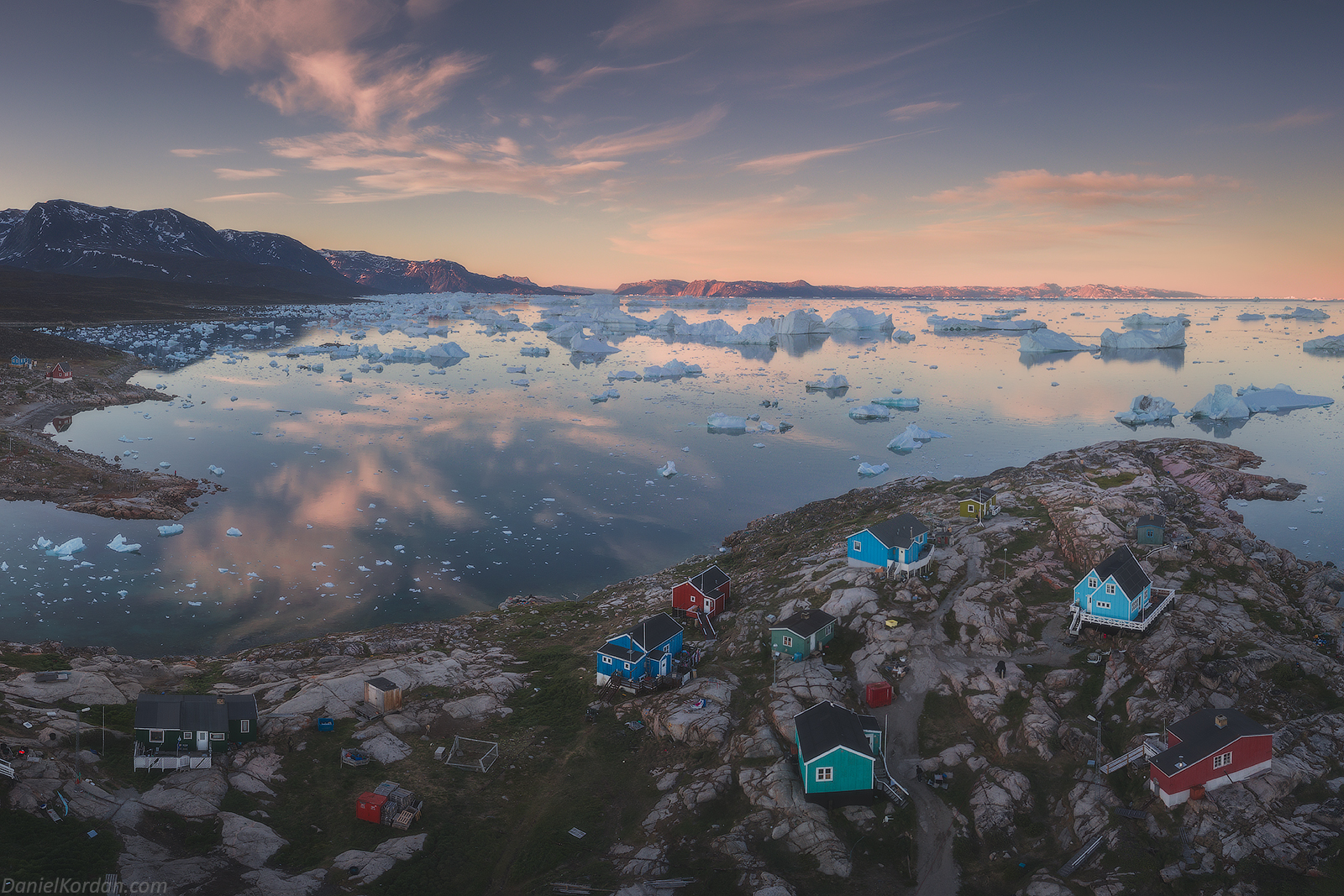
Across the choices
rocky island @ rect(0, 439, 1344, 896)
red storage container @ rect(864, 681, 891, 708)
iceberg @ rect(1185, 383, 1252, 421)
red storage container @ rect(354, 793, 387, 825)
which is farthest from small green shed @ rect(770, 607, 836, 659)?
iceberg @ rect(1185, 383, 1252, 421)

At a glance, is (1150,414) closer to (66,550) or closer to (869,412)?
(869,412)

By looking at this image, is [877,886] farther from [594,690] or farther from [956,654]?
[594,690]

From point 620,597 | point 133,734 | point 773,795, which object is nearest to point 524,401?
point 620,597

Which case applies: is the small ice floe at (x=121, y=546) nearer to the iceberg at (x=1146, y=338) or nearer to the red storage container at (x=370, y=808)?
the red storage container at (x=370, y=808)

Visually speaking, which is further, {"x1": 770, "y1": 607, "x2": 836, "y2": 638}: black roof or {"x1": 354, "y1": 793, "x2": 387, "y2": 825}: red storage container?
{"x1": 770, "y1": 607, "x2": 836, "y2": 638}: black roof

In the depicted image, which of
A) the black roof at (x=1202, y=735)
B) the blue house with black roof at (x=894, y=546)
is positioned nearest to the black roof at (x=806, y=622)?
the blue house with black roof at (x=894, y=546)

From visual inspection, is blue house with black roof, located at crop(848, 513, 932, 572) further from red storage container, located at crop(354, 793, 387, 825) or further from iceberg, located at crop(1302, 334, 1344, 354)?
iceberg, located at crop(1302, 334, 1344, 354)

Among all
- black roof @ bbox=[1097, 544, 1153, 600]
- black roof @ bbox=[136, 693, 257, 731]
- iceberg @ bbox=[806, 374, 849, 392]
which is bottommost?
black roof @ bbox=[136, 693, 257, 731]
